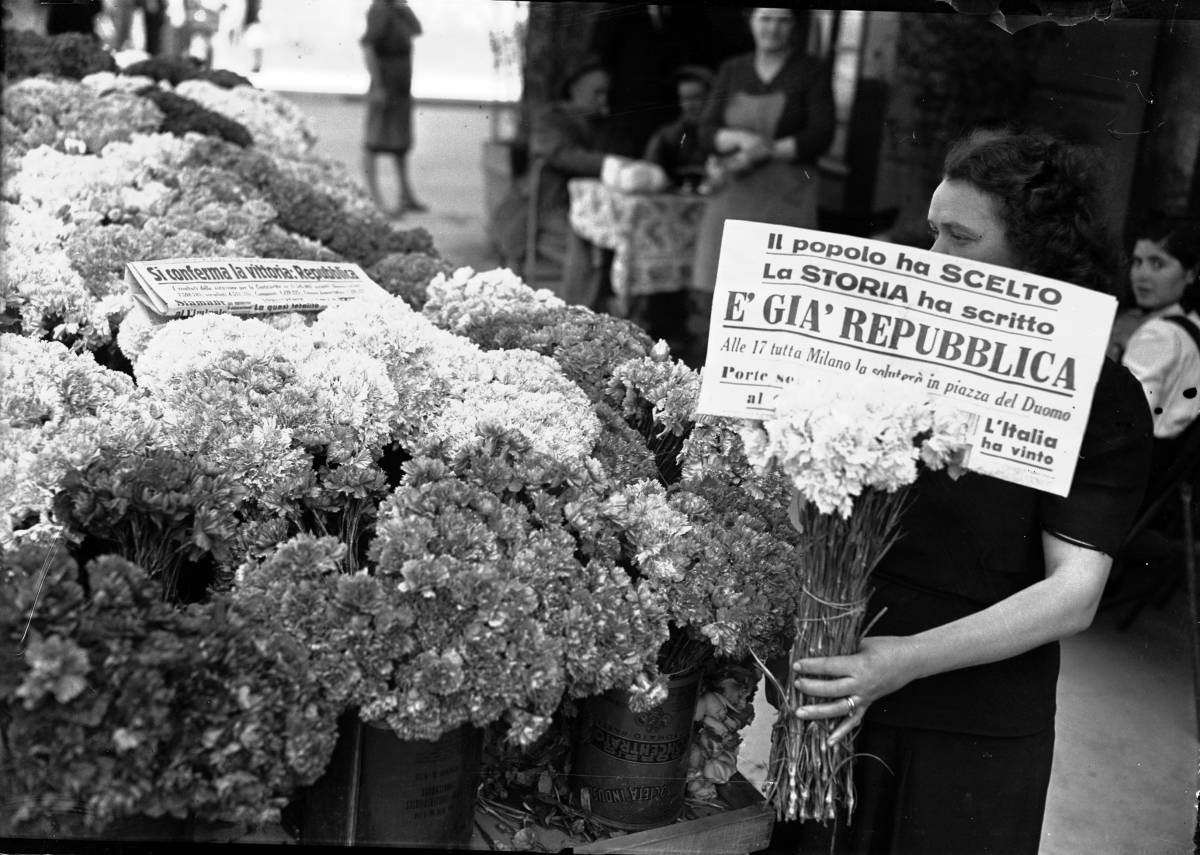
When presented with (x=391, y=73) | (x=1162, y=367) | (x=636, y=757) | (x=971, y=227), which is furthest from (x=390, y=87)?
(x=636, y=757)

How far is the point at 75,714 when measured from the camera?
1.36 m

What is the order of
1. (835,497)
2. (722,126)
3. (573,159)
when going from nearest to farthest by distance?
1. (835,497)
2. (722,126)
3. (573,159)

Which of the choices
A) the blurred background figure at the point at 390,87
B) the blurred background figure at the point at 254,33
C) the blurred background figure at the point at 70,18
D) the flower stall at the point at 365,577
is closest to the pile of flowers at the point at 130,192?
the flower stall at the point at 365,577

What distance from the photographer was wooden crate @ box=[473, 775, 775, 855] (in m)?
1.83

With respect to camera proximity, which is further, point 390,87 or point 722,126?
point 390,87

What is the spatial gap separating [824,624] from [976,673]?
352 mm

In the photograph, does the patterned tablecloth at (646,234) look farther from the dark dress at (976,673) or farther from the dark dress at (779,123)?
the dark dress at (976,673)

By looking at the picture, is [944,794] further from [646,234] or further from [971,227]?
[646,234]

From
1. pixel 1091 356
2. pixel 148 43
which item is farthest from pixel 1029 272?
pixel 148 43

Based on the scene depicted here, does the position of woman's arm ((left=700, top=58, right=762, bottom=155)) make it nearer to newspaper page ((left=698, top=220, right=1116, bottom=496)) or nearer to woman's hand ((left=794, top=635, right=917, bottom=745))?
newspaper page ((left=698, top=220, right=1116, bottom=496))

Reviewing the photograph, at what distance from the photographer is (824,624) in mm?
1663

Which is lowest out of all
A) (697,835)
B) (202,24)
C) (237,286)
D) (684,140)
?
(697,835)

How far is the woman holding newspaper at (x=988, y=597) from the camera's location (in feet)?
5.64

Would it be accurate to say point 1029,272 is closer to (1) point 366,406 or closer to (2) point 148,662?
(1) point 366,406
